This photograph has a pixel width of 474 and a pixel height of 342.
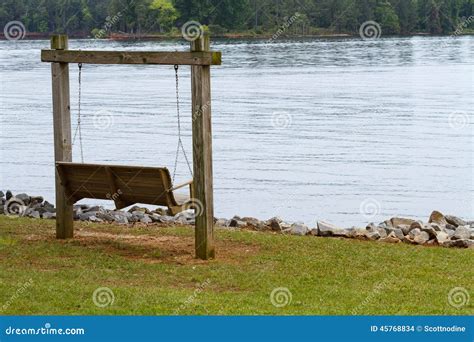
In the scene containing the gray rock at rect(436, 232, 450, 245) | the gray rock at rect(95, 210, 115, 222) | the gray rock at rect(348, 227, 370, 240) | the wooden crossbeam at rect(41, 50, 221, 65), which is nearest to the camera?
the wooden crossbeam at rect(41, 50, 221, 65)

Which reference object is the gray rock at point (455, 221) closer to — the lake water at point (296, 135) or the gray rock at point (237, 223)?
the lake water at point (296, 135)

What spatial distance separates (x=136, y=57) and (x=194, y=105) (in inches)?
43.1

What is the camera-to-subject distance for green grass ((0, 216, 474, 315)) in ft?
33.6

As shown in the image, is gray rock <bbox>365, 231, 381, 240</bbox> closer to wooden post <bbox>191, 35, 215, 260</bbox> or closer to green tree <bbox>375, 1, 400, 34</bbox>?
wooden post <bbox>191, 35, 215, 260</bbox>

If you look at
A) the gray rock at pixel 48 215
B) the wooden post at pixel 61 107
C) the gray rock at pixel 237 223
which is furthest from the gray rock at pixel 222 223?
the wooden post at pixel 61 107

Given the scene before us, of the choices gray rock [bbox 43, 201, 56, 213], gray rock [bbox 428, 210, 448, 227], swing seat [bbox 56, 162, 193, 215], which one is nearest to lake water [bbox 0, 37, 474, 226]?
gray rock [bbox 428, 210, 448, 227]

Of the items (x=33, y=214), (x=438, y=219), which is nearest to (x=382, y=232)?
(x=438, y=219)

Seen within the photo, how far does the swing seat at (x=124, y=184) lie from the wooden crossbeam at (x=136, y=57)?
1.39 meters

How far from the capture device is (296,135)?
4038 cm

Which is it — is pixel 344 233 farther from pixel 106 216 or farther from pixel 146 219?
pixel 106 216

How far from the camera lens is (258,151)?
35.6m

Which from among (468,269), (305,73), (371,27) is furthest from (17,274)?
(371,27)

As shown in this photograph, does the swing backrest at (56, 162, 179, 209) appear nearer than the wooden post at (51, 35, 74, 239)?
Yes

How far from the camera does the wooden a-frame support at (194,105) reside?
12.5 metres
